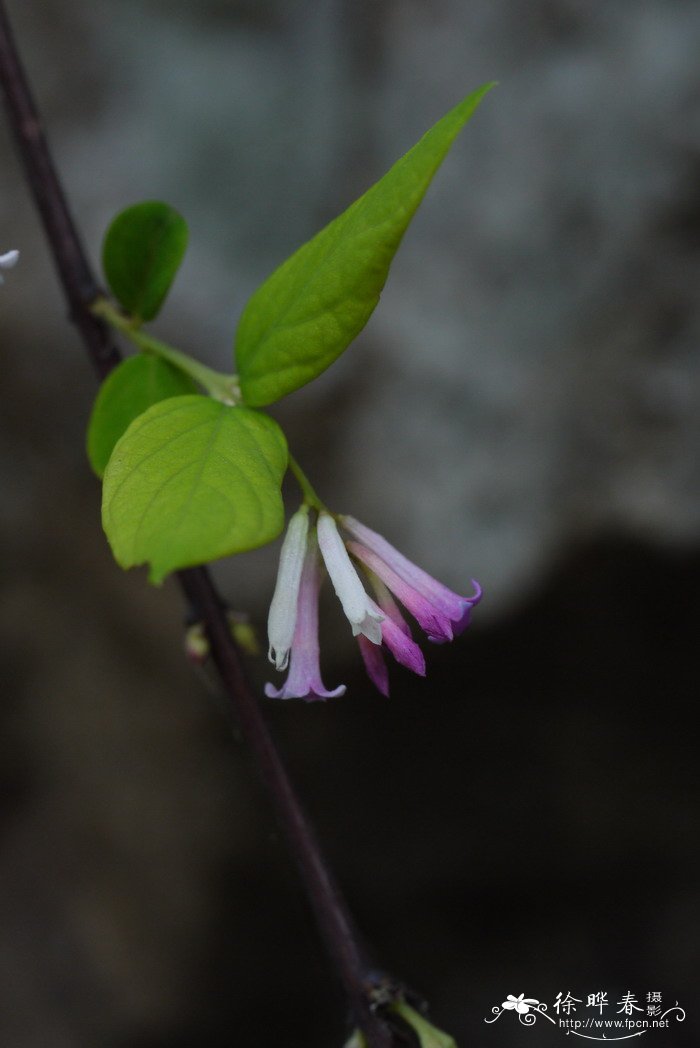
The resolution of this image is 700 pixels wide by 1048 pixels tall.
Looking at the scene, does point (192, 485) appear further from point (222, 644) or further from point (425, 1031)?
point (425, 1031)

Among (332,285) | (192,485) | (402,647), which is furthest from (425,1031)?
(332,285)

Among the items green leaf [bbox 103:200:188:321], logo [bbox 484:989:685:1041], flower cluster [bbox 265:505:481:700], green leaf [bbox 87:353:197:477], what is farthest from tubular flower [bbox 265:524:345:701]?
logo [bbox 484:989:685:1041]

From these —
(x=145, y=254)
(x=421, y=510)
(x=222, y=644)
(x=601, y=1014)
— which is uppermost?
(x=145, y=254)

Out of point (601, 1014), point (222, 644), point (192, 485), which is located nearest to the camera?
point (192, 485)

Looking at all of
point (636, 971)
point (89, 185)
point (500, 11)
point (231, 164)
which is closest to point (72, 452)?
point (89, 185)

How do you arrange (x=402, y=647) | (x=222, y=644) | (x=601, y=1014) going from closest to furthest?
(x=402, y=647)
(x=222, y=644)
(x=601, y=1014)

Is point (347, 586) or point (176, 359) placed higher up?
point (176, 359)
